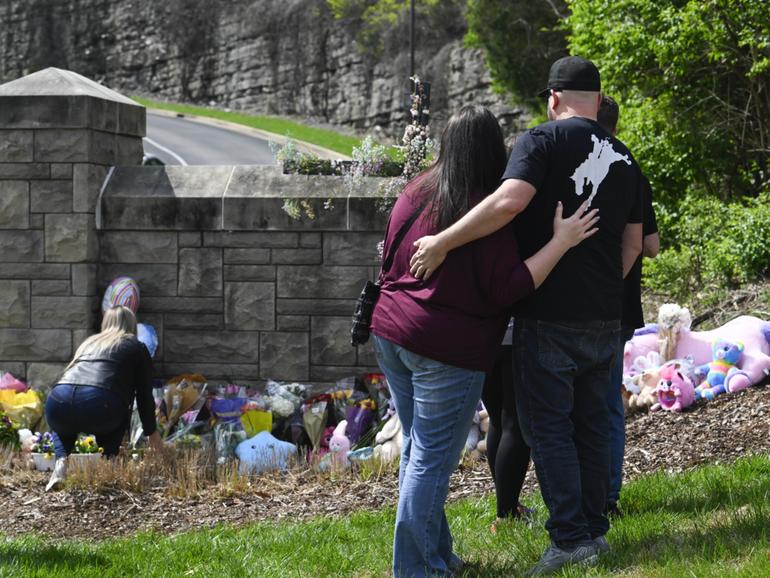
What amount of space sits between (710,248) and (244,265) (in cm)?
448

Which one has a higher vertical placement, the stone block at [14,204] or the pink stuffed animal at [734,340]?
the stone block at [14,204]

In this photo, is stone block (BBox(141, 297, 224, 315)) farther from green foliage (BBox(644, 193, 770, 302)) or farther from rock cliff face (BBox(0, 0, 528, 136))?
rock cliff face (BBox(0, 0, 528, 136))

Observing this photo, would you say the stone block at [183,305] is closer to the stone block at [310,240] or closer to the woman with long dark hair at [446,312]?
the stone block at [310,240]

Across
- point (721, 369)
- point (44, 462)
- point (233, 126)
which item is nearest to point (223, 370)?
point (44, 462)

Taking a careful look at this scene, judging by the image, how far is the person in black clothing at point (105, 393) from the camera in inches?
236

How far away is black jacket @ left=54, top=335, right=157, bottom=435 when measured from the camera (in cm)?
605

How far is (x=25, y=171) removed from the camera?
747cm

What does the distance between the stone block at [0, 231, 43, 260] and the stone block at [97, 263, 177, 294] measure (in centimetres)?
46

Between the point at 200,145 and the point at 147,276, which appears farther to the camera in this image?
the point at 200,145

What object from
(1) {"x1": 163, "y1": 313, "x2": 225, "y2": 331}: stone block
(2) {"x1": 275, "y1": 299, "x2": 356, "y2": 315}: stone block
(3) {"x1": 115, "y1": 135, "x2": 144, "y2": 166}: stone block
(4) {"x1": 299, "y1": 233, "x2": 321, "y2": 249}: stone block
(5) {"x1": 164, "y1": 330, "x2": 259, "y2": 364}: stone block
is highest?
(3) {"x1": 115, "y1": 135, "x2": 144, "y2": 166}: stone block

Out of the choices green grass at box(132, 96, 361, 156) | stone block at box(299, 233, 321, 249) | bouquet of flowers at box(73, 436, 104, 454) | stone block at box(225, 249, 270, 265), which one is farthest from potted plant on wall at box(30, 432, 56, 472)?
green grass at box(132, 96, 361, 156)

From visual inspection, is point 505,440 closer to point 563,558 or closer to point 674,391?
point 563,558

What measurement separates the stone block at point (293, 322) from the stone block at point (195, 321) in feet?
1.43

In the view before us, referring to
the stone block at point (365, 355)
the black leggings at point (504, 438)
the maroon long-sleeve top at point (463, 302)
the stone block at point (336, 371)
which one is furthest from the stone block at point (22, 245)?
the maroon long-sleeve top at point (463, 302)
